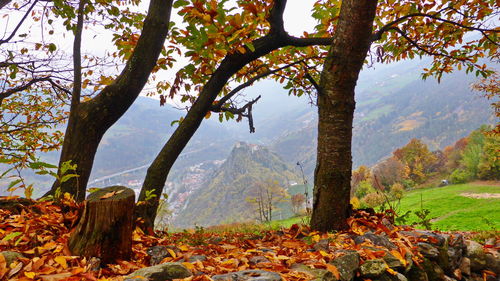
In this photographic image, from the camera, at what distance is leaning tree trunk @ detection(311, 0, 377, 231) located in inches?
139

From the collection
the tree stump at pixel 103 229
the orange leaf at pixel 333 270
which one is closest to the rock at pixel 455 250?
the orange leaf at pixel 333 270

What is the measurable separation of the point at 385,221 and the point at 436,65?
11.6ft

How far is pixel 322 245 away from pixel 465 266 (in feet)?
8.28

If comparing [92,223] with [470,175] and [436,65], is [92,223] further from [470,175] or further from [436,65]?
[470,175]

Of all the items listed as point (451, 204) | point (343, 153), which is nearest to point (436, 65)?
point (343, 153)

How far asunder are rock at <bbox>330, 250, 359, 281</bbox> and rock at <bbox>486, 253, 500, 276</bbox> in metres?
3.22

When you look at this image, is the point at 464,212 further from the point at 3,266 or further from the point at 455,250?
the point at 3,266

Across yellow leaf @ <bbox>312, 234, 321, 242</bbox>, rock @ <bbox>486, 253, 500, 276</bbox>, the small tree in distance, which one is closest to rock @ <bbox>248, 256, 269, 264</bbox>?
yellow leaf @ <bbox>312, 234, 321, 242</bbox>

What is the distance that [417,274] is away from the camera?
2.99 m

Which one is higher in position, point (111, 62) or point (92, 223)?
point (111, 62)

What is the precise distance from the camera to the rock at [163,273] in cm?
189

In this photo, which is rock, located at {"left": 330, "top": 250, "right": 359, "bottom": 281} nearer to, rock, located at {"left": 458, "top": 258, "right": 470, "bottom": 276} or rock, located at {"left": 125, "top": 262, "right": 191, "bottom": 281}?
rock, located at {"left": 125, "top": 262, "right": 191, "bottom": 281}

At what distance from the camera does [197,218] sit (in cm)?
13312

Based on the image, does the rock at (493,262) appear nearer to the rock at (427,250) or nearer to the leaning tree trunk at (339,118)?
the rock at (427,250)
